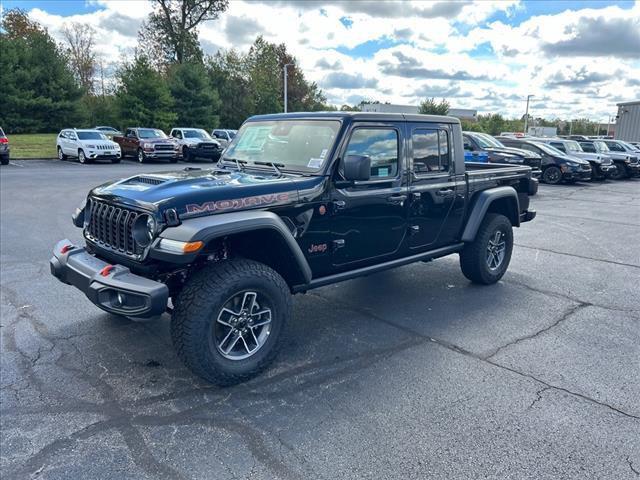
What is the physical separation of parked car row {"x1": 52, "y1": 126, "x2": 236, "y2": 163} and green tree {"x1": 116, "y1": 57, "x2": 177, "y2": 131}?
855cm

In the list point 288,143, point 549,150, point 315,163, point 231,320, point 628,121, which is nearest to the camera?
point 231,320

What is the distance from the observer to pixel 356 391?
3.41m

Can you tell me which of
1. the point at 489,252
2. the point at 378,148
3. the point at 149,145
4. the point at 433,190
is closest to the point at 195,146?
the point at 149,145

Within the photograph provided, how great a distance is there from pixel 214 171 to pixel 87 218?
1.13 m

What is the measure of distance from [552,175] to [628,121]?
1141 inches

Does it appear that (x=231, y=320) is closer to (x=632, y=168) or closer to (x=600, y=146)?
(x=632, y=168)

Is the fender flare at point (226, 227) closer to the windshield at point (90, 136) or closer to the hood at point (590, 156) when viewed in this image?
the hood at point (590, 156)

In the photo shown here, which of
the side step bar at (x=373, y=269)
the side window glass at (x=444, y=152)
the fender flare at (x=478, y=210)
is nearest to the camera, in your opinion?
the side step bar at (x=373, y=269)

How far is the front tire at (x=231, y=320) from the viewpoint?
3.21 metres

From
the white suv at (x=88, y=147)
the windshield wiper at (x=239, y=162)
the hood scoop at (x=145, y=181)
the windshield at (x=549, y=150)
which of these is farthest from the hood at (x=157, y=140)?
the hood scoop at (x=145, y=181)

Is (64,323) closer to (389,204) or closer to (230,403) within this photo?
(230,403)

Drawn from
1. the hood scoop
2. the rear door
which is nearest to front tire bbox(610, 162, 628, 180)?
the rear door

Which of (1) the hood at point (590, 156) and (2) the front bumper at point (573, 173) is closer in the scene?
(2) the front bumper at point (573, 173)

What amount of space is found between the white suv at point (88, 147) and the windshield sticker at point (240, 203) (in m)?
21.5
